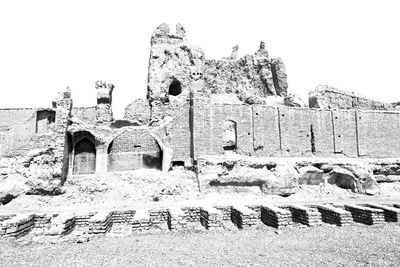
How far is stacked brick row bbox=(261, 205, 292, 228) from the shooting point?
8773 mm

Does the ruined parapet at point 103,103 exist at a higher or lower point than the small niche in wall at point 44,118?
higher

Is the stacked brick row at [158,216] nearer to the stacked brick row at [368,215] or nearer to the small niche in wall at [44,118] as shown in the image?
the stacked brick row at [368,215]

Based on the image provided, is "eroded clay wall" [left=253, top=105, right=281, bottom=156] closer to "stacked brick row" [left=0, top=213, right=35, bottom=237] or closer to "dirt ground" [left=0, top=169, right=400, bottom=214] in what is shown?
"dirt ground" [left=0, top=169, right=400, bottom=214]

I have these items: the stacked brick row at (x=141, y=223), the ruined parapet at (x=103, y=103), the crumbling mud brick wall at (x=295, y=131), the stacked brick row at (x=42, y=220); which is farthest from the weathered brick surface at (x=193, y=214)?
the ruined parapet at (x=103, y=103)

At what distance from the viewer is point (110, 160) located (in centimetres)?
1820

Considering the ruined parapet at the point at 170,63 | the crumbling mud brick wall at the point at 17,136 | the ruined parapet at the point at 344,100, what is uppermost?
the ruined parapet at the point at 170,63

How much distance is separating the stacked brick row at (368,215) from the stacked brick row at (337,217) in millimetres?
522

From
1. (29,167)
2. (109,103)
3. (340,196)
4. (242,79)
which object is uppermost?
(242,79)

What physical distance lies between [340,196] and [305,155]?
146 inches

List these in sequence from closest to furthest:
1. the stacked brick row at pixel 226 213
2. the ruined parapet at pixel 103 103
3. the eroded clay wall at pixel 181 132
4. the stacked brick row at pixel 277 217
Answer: the stacked brick row at pixel 277 217, the stacked brick row at pixel 226 213, the eroded clay wall at pixel 181 132, the ruined parapet at pixel 103 103

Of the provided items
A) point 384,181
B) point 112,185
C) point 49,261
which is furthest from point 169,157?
point 384,181

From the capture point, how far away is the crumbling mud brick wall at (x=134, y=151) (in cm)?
1819

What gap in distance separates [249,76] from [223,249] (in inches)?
1408

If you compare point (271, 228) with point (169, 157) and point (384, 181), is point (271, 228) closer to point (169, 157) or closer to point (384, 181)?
point (169, 157)
